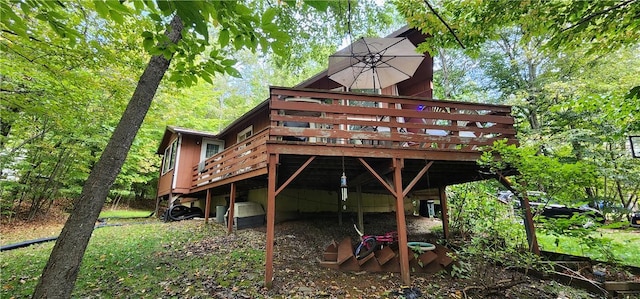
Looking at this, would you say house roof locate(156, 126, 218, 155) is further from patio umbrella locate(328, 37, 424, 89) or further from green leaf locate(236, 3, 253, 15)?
green leaf locate(236, 3, 253, 15)

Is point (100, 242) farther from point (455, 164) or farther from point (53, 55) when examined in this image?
point (455, 164)

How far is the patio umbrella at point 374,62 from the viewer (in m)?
6.01

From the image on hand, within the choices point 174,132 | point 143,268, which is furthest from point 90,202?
point 174,132

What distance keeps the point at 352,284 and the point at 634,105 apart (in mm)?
5064

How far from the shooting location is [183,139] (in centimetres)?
1184

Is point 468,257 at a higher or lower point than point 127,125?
lower

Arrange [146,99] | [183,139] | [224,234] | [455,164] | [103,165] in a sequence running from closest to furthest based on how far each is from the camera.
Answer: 1. [103,165]
2. [146,99]
3. [455,164]
4. [224,234]
5. [183,139]

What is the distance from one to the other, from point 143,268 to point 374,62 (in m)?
6.38

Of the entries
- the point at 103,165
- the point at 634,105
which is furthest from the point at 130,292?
the point at 634,105

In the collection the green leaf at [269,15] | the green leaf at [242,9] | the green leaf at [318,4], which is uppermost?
the green leaf at [242,9]

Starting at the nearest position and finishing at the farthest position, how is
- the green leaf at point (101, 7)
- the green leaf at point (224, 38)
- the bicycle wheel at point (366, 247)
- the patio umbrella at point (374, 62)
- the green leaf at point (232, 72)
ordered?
the green leaf at point (101, 7) < the green leaf at point (224, 38) < the green leaf at point (232, 72) < the bicycle wheel at point (366, 247) < the patio umbrella at point (374, 62)

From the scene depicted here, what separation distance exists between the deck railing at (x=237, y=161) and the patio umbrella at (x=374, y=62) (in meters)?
2.42

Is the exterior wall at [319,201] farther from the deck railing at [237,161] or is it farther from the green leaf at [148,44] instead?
the green leaf at [148,44]

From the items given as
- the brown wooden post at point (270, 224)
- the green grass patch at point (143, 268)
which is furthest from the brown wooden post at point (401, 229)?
the green grass patch at point (143, 268)
